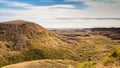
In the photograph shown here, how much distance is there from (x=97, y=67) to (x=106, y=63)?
41.8 inches

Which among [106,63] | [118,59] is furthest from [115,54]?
[106,63]

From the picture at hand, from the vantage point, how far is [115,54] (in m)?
30.2

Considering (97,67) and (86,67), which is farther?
(86,67)

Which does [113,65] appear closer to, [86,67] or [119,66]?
[119,66]

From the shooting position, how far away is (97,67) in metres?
24.5

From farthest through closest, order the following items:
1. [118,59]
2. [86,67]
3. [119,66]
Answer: [86,67], [118,59], [119,66]

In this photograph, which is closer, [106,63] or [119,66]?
[119,66]

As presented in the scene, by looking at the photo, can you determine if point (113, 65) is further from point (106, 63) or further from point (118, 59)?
point (118, 59)

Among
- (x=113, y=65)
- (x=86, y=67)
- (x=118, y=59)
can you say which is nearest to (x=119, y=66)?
(x=113, y=65)

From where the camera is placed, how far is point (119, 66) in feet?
76.4

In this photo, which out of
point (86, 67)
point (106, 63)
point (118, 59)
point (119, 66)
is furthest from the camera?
point (86, 67)

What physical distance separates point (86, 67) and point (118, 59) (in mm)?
3744

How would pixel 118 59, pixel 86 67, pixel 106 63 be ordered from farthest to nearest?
pixel 86 67 < pixel 118 59 < pixel 106 63

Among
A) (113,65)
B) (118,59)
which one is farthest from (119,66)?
(118,59)
